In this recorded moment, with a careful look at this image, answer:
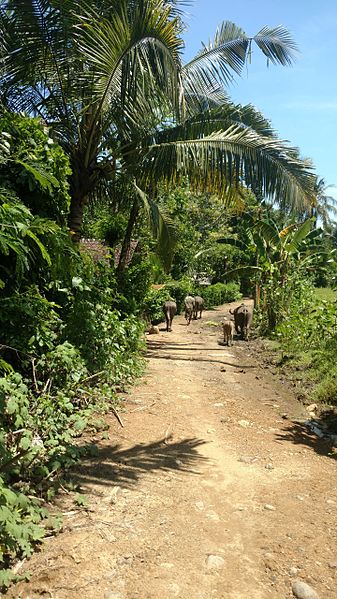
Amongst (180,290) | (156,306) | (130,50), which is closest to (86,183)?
(130,50)

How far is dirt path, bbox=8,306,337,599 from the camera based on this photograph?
2719 mm

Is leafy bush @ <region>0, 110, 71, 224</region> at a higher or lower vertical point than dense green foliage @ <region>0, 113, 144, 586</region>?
higher

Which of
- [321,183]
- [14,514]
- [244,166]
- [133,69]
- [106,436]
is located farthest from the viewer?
[321,183]

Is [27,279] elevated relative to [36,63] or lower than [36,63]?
lower

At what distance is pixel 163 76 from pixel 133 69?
447 millimetres

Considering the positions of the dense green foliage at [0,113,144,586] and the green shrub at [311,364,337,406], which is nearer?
the dense green foliage at [0,113,144,586]

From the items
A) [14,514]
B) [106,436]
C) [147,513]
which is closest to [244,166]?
[106,436]

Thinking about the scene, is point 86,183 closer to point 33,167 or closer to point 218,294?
point 33,167

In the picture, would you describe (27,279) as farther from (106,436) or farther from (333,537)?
(333,537)

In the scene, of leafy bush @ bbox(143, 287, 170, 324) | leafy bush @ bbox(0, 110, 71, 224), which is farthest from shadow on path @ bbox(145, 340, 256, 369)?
leafy bush @ bbox(0, 110, 71, 224)

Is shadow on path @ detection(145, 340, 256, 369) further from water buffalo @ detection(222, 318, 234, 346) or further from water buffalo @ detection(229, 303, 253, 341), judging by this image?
water buffalo @ detection(229, 303, 253, 341)

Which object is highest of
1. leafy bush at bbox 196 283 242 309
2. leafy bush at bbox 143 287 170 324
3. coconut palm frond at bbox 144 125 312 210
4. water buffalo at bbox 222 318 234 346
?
coconut palm frond at bbox 144 125 312 210

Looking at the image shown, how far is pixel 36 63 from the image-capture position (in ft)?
25.3

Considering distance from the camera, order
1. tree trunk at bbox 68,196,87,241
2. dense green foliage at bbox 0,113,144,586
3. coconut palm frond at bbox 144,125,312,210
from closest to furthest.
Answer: dense green foliage at bbox 0,113,144,586 → tree trunk at bbox 68,196,87,241 → coconut palm frond at bbox 144,125,312,210
